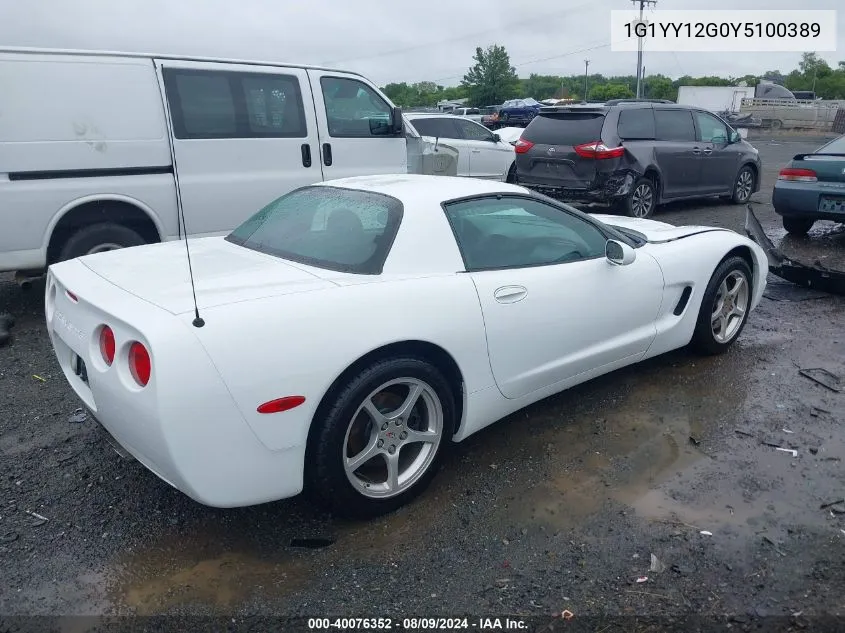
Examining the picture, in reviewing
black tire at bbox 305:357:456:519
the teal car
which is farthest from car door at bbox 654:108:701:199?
black tire at bbox 305:357:456:519

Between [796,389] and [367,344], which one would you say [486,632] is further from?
[796,389]

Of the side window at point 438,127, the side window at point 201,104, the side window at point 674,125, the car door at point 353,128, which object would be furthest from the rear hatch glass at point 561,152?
the side window at point 201,104

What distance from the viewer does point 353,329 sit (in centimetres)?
264

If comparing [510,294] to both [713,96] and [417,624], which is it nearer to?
[417,624]

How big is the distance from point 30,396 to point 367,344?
2624 millimetres

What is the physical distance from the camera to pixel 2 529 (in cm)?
284

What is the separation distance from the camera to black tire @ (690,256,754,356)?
4.39 m

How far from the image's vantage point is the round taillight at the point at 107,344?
8.48 feet

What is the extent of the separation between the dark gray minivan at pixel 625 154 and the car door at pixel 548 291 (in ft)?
17.6

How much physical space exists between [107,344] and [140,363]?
30 centimetres

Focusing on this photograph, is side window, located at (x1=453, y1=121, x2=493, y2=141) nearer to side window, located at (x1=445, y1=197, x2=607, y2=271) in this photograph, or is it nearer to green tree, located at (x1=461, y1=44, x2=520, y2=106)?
side window, located at (x1=445, y1=197, x2=607, y2=271)

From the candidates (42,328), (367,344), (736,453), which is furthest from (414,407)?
(42,328)

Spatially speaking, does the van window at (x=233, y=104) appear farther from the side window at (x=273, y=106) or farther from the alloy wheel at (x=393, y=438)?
the alloy wheel at (x=393, y=438)

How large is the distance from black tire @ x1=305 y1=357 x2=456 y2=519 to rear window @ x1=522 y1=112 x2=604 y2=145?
23.0 feet
